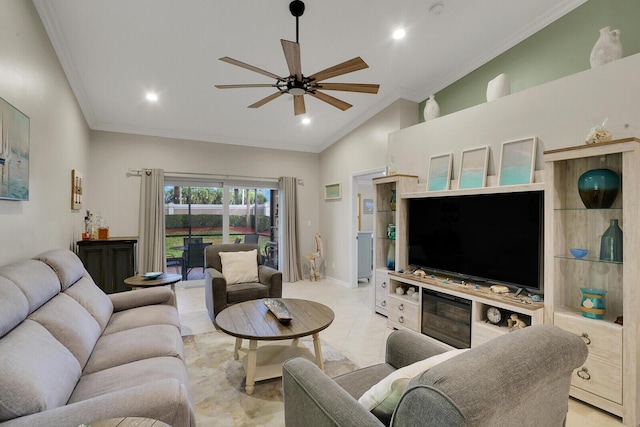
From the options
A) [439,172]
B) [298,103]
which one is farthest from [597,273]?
[298,103]

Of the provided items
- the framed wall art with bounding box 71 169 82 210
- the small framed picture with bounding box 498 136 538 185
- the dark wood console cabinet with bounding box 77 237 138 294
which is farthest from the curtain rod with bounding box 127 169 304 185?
the small framed picture with bounding box 498 136 538 185

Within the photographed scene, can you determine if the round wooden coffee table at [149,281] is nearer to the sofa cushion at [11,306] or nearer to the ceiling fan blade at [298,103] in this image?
the sofa cushion at [11,306]

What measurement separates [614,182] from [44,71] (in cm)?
448

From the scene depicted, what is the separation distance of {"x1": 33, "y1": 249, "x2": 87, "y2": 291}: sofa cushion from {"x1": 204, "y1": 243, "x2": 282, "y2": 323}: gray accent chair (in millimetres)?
1265

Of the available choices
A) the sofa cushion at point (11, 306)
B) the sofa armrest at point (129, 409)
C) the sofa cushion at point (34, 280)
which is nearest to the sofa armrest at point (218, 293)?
the sofa cushion at point (34, 280)

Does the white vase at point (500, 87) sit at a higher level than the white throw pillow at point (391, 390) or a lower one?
higher

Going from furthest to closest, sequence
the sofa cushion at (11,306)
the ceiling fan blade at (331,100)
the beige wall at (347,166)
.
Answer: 1. the beige wall at (347,166)
2. the ceiling fan blade at (331,100)
3. the sofa cushion at (11,306)

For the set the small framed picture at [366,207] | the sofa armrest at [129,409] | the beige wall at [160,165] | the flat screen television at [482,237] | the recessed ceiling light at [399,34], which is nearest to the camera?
the sofa armrest at [129,409]

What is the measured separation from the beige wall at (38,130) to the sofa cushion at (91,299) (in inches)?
16.2

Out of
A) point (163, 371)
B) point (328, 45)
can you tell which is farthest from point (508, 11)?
point (163, 371)

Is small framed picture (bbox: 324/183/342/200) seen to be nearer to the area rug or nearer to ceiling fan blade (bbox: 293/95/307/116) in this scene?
ceiling fan blade (bbox: 293/95/307/116)

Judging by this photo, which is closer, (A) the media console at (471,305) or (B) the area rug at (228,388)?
(B) the area rug at (228,388)

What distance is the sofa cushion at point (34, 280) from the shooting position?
5.23 feet

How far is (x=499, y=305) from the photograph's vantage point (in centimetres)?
263
